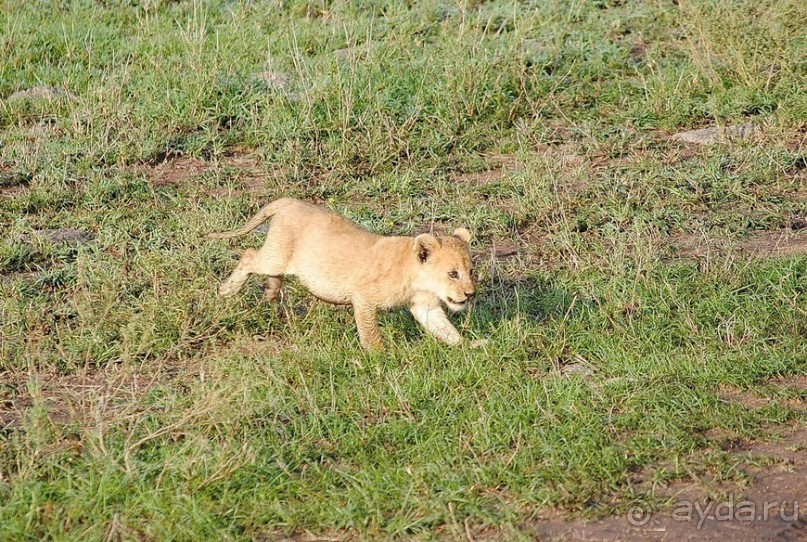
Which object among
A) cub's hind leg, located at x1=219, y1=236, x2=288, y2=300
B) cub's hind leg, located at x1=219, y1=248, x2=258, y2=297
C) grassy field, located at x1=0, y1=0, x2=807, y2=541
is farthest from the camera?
cub's hind leg, located at x1=219, y1=248, x2=258, y2=297

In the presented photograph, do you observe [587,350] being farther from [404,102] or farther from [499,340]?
[404,102]

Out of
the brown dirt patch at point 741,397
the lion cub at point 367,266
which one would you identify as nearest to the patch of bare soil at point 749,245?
the brown dirt patch at point 741,397

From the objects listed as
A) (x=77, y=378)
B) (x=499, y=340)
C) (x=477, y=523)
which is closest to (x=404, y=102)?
(x=499, y=340)

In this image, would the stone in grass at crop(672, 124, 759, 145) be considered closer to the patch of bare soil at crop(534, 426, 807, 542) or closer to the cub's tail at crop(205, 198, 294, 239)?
the cub's tail at crop(205, 198, 294, 239)

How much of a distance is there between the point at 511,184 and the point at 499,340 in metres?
2.73

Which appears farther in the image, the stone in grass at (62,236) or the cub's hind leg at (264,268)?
the stone in grass at (62,236)

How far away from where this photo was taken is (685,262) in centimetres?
825

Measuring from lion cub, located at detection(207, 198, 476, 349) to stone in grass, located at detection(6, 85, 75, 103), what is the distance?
12.8 ft

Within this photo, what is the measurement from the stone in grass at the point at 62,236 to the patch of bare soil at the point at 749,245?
4174mm
